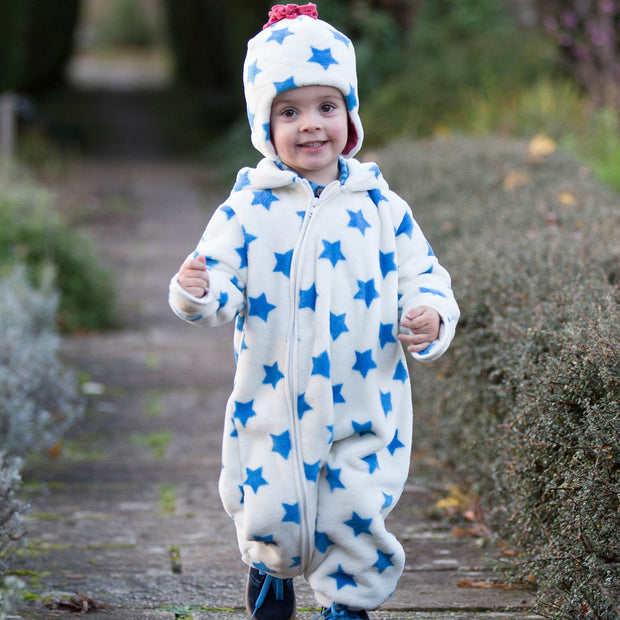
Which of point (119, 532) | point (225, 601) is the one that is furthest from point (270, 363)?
point (119, 532)

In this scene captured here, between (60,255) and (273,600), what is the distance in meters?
4.63

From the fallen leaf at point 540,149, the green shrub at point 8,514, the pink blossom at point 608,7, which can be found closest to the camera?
the green shrub at point 8,514

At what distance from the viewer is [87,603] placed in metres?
2.85

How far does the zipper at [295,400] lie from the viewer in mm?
2320

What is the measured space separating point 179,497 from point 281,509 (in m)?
1.79

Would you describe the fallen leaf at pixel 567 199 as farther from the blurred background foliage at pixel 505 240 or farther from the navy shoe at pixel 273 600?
the navy shoe at pixel 273 600

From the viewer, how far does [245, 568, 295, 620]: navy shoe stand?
8.43ft

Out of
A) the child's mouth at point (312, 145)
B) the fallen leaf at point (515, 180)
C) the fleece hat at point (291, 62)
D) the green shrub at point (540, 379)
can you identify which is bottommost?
the green shrub at point (540, 379)

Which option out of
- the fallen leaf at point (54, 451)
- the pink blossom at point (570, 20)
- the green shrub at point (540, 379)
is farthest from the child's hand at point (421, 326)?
the pink blossom at point (570, 20)

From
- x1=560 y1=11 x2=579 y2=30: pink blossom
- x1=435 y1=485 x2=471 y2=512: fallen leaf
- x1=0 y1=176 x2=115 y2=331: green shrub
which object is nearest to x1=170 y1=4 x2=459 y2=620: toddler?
x1=435 y1=485 x2=471 y2=512: fallen leaf

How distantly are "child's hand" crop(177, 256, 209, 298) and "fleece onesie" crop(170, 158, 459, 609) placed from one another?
0.02m

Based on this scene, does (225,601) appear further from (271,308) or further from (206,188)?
(206,188)

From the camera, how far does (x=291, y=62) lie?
2.41 meters

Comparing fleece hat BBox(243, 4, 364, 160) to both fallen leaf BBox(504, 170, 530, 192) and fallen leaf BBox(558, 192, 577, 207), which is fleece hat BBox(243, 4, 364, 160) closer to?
fallen leaf BBox(558, 192, 577, 207)
